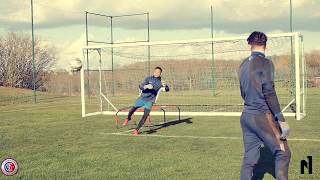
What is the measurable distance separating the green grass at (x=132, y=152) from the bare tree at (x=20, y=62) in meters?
34.6

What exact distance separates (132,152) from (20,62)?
4408cm

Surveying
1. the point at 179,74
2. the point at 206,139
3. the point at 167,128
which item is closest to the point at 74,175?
the point at 206,139

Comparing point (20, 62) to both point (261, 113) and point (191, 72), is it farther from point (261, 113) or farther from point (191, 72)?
point (261, 113)

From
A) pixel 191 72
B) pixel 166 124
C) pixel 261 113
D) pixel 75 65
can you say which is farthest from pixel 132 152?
pixel 191 72

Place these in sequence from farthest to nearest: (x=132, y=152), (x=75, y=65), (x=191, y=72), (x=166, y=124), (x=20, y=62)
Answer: (x=20, y=62)
(x=191, y=72)
(x=75, y=65)
(x=166, y=124)
(x=132, y=152)

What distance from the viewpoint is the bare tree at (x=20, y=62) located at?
163ft

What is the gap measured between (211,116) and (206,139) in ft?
23.1

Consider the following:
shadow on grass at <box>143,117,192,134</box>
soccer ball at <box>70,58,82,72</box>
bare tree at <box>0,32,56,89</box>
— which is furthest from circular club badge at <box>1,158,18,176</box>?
bare tree at <box>0,32,56,89</box>

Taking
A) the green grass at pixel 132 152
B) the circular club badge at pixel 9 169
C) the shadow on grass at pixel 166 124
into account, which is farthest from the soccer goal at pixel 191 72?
the circular club badge at pixel 9 169

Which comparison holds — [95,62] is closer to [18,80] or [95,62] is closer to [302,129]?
[302,129]

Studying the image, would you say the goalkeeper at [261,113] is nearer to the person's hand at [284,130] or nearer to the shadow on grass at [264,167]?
the person's hand at [284,130]

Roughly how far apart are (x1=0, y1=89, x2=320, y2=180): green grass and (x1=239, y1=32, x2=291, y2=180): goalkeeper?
1801 millimetres

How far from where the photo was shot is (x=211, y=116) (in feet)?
62.7

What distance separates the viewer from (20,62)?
51.6 m
